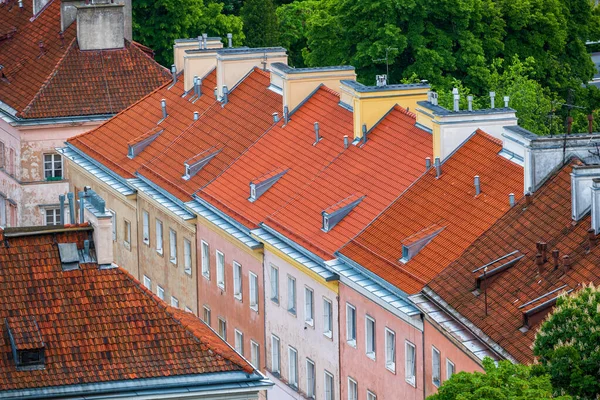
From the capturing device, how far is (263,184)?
9138 centimetres

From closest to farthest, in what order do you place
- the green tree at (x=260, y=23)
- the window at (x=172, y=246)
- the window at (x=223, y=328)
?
1. the window at (x=223, y=328)
2. the window at (x=172, y=246)
3. the green tree at (x=260, y=23)

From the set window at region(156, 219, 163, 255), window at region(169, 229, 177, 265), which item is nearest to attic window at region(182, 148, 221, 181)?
window at region(169, 229, 177, 265)

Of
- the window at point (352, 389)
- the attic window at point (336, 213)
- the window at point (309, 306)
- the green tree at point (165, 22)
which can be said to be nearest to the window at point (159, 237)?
the window at point (309, 306)

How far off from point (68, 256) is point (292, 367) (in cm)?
2553

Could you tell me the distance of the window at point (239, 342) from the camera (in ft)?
300

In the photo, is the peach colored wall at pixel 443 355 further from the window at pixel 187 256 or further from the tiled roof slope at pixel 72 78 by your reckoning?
the tiled roof slope at pixel 72 78

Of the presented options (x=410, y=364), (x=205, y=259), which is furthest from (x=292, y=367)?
(x=410, y=364)

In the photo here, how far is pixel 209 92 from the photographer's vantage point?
339 feet

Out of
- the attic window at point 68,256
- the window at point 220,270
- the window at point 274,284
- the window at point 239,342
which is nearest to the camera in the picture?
the attic window at point 68,256

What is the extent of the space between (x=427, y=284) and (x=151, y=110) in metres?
32.1

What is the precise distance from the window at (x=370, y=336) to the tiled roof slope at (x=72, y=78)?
3592 cm

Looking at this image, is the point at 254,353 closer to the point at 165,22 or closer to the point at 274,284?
the point at 274,284

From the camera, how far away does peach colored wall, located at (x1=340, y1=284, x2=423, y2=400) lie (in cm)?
7703

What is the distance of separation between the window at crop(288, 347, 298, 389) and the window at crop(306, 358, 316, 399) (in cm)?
101
